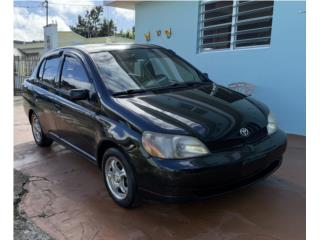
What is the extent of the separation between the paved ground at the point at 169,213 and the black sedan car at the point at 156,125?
0.27 metres

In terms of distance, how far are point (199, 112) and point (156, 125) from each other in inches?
20.1

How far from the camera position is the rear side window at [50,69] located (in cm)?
479

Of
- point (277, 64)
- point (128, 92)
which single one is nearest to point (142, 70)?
point (128, 92)

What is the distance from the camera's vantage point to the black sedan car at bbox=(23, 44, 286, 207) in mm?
2881

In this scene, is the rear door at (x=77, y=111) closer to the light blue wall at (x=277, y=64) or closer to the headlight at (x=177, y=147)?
the headlight at (x=177, y=147)

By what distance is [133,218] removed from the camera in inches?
130

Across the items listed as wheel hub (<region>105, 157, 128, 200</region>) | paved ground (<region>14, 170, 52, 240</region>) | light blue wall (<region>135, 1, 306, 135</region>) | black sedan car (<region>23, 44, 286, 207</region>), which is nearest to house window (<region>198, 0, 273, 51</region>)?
light blue wall (<region>135, 1, 306, 135</region>)

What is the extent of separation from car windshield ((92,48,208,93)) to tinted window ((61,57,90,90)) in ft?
0.77

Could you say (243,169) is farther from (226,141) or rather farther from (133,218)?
(133,218)

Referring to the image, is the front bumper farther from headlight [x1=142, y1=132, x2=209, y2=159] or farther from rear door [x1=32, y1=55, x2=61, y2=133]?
rear door [x1=32, y1=55, x2=61, y2=133]

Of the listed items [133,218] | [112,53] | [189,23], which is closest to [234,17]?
[189,23]

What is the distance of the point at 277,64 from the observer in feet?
19.8
